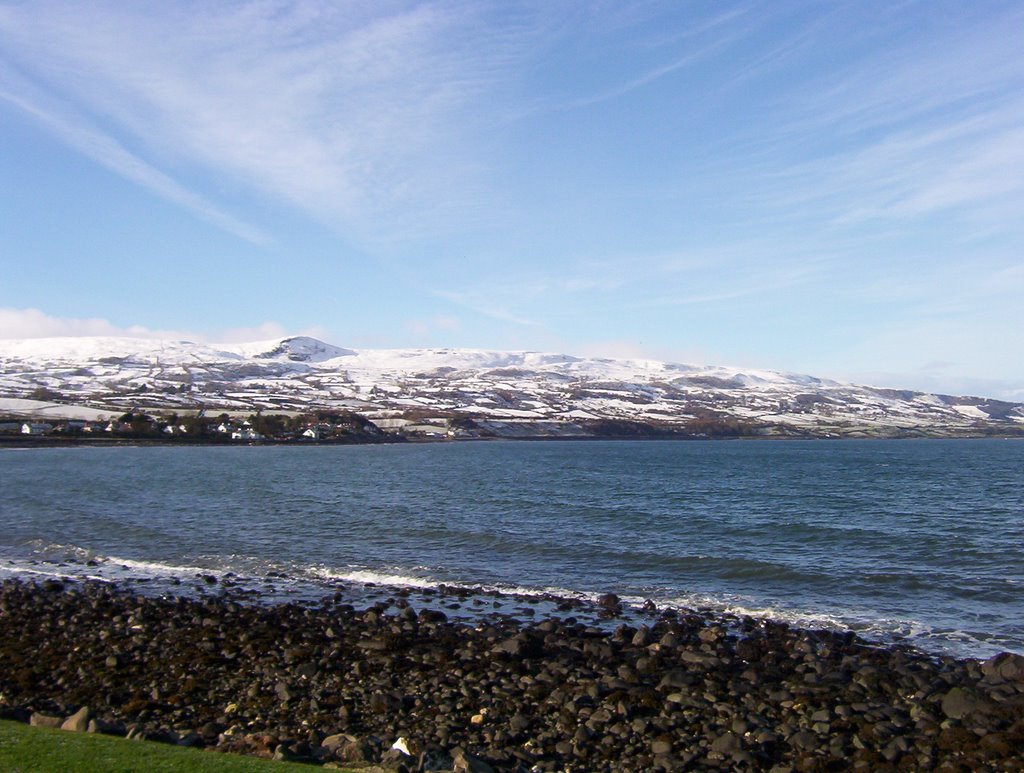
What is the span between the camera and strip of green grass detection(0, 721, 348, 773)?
9750mm

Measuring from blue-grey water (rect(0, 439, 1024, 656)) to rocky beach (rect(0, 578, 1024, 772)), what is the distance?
460cm

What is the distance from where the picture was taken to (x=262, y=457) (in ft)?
365

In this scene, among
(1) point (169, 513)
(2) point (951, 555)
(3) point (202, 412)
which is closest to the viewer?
(2) point (951, 555)

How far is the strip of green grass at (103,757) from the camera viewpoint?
975 centimetres

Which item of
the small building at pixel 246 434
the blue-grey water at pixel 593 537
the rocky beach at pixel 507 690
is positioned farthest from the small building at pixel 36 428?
the rocky beach at pixel 507 690

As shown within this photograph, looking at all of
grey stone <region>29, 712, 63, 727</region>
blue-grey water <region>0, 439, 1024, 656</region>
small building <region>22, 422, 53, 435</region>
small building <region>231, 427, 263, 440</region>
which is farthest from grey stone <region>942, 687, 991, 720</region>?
small building <region>231, 427, 263, 440</region>

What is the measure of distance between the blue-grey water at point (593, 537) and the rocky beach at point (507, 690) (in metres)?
4.60

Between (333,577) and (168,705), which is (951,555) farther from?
(168,705)

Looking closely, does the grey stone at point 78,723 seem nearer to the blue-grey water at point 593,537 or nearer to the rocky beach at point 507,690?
the rocky beach at point 507,690

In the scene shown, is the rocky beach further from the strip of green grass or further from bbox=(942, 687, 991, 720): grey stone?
the strip of green grass

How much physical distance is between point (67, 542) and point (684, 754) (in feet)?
106

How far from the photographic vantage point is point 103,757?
33.5 feet

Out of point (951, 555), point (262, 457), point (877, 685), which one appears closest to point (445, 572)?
point (877, 685)

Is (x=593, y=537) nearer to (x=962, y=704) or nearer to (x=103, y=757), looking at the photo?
(x=962, y=704)
